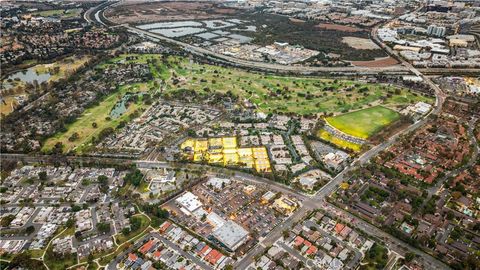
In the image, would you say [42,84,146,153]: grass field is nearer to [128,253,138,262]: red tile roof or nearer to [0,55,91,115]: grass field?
[0,55,91,115]: grass field

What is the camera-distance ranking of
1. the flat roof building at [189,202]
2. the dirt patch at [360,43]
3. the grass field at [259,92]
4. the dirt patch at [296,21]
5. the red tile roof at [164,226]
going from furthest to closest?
the dirt patch at [296,21]
the dirt patch at [360,43]
the grass field at [259,92]
the flat roof building at [189,202]
the red tile roof at [164,226]

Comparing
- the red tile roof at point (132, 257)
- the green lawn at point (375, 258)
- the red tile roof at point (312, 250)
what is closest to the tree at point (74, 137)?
the red tile roof at point (132, 257)

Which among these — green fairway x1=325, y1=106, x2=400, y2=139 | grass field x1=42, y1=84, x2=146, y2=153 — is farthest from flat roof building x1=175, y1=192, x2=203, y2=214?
green fairway x1=325, y1=106, x2=400, y2=139

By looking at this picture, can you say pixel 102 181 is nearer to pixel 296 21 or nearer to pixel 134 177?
pixel 134 177

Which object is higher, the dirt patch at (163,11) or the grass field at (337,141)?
the dirt patch at (163,11)

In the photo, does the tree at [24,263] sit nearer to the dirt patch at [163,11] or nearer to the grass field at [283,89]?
the grass field at [283,89]

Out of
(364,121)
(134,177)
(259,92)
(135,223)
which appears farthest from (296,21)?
(135,223)

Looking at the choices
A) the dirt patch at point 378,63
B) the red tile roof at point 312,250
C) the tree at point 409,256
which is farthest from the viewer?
the dirt patch at point 378,63
